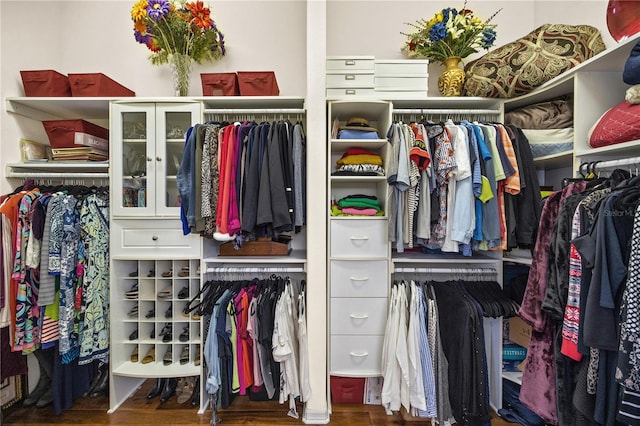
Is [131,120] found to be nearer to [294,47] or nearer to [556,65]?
[294,47]

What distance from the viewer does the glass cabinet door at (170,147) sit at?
188cm

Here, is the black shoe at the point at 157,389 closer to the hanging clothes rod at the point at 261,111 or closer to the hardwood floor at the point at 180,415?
the hardwood floor at the point at 180,415

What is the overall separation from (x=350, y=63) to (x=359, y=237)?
3.73ft

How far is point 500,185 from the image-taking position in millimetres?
1680

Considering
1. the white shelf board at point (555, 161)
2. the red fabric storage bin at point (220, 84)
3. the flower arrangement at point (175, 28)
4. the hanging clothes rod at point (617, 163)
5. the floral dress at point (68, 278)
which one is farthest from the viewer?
the red fabric storage bin at point (220, 84)

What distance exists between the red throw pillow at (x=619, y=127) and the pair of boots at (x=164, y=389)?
9.48 ft

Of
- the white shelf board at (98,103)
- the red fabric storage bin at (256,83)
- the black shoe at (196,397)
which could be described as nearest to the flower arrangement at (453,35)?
the white shelf board at (98,103)

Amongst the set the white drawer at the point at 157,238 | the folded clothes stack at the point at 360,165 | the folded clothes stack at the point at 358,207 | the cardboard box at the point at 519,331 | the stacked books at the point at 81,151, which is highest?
the stacked books at the point at 81,151

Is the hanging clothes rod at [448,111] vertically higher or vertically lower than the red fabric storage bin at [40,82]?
lower

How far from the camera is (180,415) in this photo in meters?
1.85

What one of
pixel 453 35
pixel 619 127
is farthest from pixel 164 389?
pixel 453 35

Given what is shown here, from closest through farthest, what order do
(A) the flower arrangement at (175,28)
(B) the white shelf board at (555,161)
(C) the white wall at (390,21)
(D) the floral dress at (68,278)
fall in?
(B) the white shelf board at (555,161), (D) the floral dress at (68,278), (A) the flower arrangement at (175,28), (C) the white wall at (390,21)

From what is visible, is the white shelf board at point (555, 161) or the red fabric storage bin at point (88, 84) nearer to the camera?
the white shelf board at point (555, 161)

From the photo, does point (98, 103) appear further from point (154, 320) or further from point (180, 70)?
point (154, 320)
